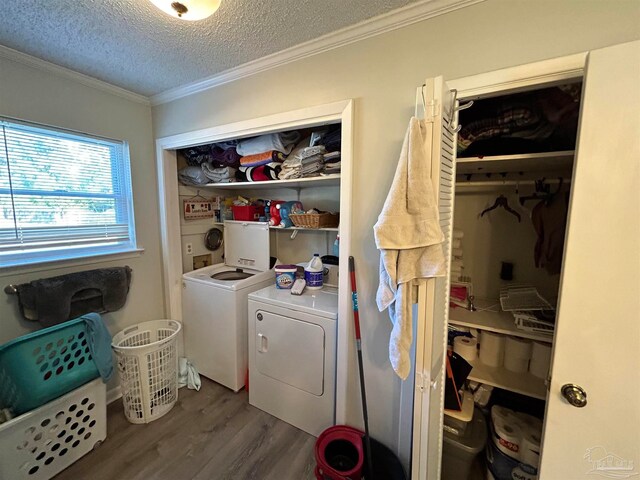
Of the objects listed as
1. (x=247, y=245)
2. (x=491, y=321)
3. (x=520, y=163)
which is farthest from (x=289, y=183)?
(x=491, y=321)

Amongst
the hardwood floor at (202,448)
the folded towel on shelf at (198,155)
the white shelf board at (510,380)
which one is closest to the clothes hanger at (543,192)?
the white shelf board at (510,380)

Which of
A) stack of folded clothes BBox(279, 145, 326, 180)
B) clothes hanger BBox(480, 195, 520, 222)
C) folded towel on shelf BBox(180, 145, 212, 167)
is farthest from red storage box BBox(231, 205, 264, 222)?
clothes hanger BBox(480, 195, 520, 222)

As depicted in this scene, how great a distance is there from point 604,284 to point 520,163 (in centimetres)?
82

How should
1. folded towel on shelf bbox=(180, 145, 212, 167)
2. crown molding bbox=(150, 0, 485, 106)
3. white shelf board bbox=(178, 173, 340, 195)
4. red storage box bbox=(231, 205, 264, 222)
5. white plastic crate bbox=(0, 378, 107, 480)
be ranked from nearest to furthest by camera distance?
crown molding bbox=(150, 0, 485, 106)
white plastic crate bbox=(0, 378, 107, 480)
white shelf board bbox=(178, 173, 340, 195)
folded towel on shelf bbox=(180, 145, 212, 167)
red storage box bbox=(231, 205, 264, 222)

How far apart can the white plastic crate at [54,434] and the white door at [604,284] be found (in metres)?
2.43

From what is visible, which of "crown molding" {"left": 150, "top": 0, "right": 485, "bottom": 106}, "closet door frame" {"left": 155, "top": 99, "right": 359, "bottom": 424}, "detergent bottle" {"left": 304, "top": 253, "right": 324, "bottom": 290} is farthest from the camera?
"detergent bottle" {"left": 304, "top": 253, "right": 324, "bottom": 290}

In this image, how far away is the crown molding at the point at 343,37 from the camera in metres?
1.13

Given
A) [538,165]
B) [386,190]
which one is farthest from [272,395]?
[538,165]

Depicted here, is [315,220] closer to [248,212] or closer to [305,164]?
[305,164]

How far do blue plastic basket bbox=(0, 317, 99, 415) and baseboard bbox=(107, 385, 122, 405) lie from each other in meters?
0.69

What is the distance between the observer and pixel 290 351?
1.75 metres

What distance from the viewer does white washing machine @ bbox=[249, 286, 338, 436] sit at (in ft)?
5.34

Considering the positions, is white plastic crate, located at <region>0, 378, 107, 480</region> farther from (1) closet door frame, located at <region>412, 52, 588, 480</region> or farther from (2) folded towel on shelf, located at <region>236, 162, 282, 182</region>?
(1) closet door frame, located at <region>412, 52, 588, 480</region>

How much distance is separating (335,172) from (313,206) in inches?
27.2
